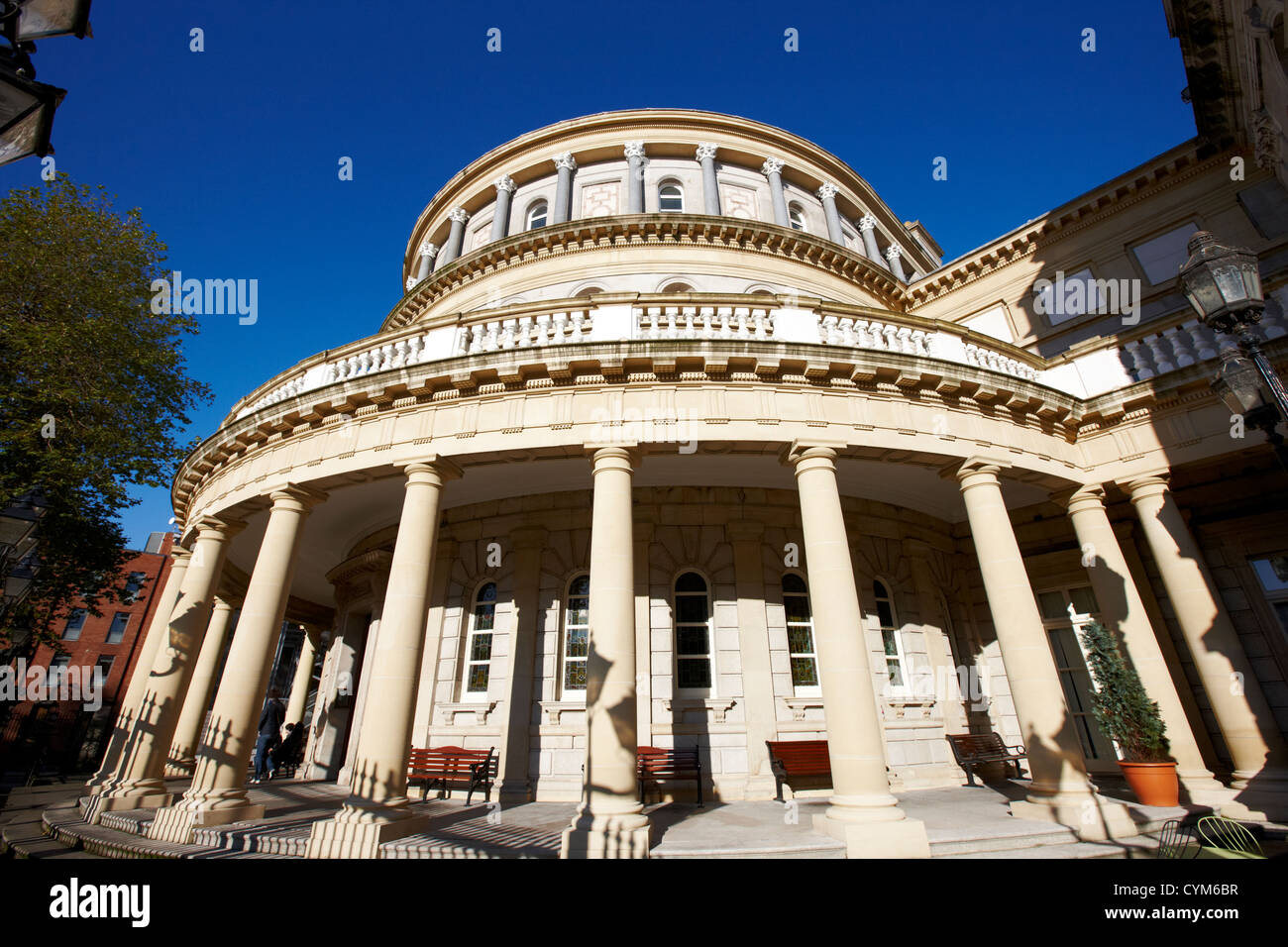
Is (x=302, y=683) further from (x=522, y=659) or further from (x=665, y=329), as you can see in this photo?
(x=665, y=329)

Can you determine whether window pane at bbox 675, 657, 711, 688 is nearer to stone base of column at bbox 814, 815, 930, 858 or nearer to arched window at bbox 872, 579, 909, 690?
arched window at bbox 872, 579, 909, 690

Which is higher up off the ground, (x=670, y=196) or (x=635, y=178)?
(x=670, y=196)

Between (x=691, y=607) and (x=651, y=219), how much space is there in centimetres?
1203

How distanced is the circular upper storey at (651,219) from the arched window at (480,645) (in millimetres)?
8952

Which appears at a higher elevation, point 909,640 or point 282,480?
point 282,480

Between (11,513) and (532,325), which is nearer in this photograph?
(11,513)

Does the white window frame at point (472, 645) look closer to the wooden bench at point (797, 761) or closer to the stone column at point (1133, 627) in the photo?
the wooden bench at point (797, 761)

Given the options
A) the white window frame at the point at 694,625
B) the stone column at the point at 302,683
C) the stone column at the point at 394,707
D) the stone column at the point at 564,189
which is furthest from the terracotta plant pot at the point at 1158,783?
the stone column at the point at 302,683

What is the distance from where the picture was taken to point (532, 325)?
10.5m

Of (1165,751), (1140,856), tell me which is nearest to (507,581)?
(1140,856)

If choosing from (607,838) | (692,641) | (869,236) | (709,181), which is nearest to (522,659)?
(692,641)

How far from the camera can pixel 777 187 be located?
67.2 ft
